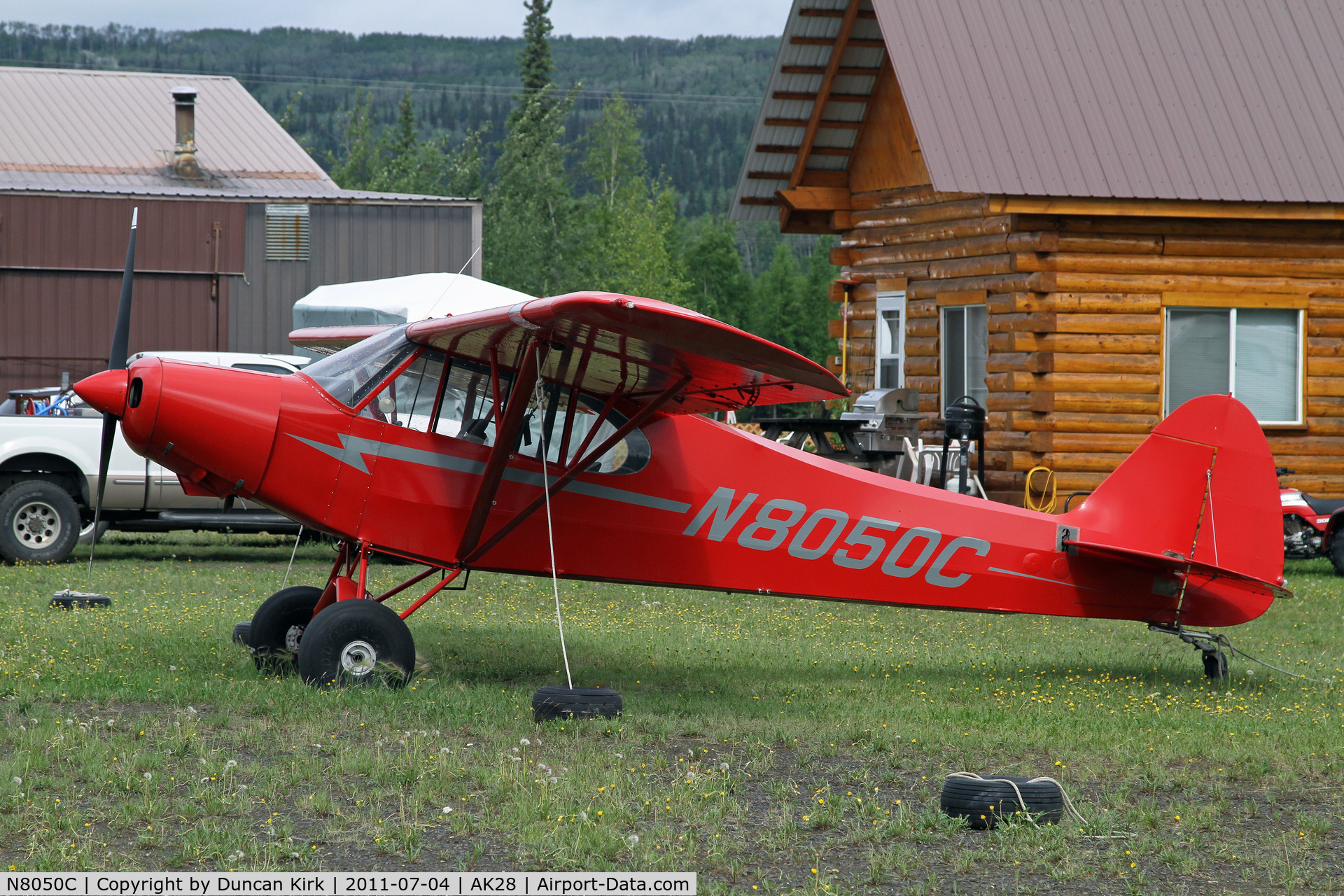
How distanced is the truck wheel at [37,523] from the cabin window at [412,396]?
26.2 feet

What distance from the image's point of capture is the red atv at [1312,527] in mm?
15531

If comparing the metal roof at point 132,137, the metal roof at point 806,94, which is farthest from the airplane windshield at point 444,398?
the metal roof at point 132,137

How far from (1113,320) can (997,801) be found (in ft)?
39.1

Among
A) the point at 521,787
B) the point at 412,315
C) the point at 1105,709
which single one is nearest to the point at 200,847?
the point at 521,787

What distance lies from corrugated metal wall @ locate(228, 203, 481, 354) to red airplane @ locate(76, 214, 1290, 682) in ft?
51.3

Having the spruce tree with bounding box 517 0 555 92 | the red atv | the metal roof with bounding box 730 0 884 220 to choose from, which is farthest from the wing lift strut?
the spruce tree with bounding box 517 0 555 92

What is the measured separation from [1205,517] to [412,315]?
11006 mm

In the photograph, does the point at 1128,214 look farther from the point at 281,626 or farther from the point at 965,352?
the point at 281,626

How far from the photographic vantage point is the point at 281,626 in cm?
874

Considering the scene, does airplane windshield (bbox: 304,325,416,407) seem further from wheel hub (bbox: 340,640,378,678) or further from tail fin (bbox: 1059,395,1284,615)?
tail fin (bbox: 1059,395,1284,615)

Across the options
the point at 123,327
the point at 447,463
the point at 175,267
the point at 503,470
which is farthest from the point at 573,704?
the point at 175,267

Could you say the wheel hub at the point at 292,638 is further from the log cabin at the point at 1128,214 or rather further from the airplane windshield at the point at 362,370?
the log cabin at the point at 1128,214

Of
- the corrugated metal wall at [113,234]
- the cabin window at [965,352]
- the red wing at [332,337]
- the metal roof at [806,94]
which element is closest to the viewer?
the red wing at [332,337]

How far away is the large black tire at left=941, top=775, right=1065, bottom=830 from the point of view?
18.2ft
